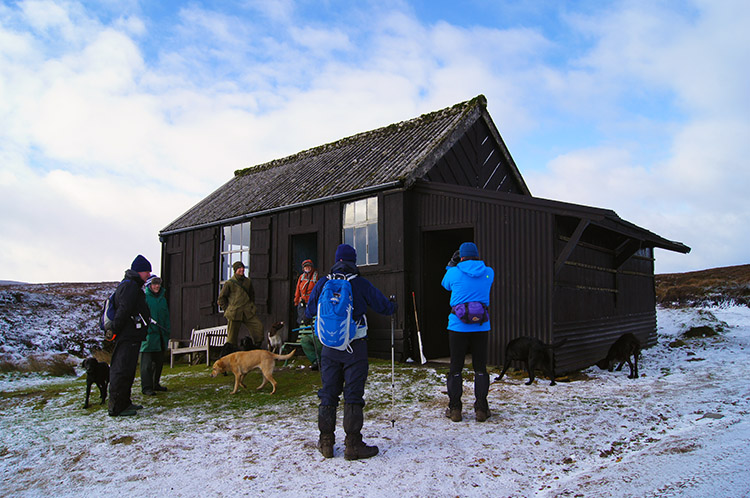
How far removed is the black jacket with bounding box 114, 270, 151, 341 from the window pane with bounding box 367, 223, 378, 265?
481cm

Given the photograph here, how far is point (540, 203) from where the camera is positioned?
8039 millimetres

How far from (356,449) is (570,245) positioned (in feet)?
16.8

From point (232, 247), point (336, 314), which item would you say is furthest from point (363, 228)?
point (336, 314)

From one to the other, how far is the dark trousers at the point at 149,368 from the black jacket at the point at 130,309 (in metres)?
1.32

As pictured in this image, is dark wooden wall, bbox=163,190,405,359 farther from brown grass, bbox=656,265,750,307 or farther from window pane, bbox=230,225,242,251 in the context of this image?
brown grass, bbox=656,265,750,307

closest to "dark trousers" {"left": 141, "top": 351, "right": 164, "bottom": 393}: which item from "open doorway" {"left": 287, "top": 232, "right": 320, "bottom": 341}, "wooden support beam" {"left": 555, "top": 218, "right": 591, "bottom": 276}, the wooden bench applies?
the wooden bench

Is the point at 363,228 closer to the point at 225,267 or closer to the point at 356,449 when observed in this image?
the point at 225,267

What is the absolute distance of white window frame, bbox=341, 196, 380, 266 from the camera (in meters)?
10.2

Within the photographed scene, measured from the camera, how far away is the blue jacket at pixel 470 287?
5.49m

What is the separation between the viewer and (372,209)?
10.3 meters

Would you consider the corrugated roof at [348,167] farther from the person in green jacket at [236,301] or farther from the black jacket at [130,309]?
the black jacket at [130,309]

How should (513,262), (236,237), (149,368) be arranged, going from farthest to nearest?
(236,237) < (513,262) < (149,368)

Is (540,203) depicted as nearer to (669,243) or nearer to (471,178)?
(471,178)

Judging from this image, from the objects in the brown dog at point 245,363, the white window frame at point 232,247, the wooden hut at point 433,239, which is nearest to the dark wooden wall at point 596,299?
the wooden hut at point 433,239
